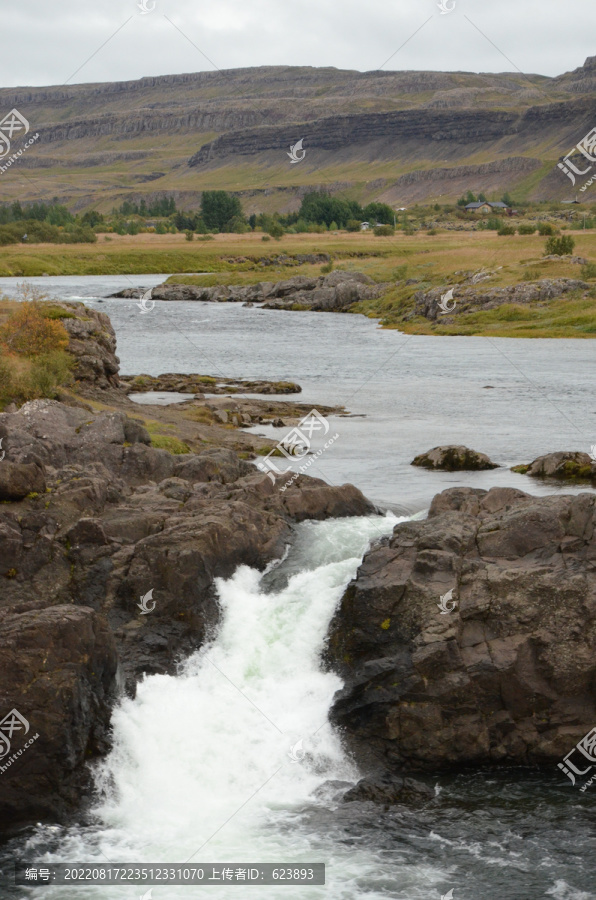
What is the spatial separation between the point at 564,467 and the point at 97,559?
2081cm

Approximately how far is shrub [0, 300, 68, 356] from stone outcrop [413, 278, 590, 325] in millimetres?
56713

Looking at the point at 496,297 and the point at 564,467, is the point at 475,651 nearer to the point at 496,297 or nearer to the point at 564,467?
the point at 564,467

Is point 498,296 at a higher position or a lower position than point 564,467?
higher

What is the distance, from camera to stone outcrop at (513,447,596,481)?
37.4 m

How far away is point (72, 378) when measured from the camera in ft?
154

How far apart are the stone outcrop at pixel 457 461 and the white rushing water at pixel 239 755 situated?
1557cm

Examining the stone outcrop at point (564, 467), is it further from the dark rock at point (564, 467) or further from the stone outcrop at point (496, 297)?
the stone outcrop at point (496, 297)

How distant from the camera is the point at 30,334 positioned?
45.0 meters

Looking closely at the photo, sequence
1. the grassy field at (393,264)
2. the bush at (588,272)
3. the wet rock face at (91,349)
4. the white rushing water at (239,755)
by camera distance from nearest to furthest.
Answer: the white rushing water at (239,755), the wet rock face at (91,349), the grassy field at (393,264), the bush at (588,272)

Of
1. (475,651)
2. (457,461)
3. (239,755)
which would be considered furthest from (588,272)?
(239,755)

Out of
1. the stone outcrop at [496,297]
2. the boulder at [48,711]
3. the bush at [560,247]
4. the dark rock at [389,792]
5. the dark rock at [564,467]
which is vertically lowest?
the dark rock at [389,792]

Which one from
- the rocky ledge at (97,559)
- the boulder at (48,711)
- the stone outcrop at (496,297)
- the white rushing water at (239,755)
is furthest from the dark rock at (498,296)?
the boulder at (48,711)

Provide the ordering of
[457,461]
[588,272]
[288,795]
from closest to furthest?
[288,795]
[457,461]
[588,272]

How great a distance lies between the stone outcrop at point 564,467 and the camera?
3738 cm
